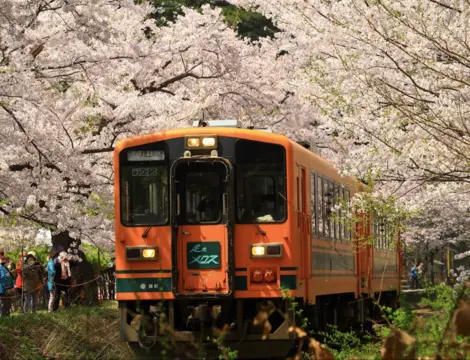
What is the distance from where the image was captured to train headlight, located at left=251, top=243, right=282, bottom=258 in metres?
11.7

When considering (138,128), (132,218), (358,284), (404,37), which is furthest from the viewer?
(138,128)

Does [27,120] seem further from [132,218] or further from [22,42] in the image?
[132,218]

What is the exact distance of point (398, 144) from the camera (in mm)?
12453

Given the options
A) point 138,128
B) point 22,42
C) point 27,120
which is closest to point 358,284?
point 138,128

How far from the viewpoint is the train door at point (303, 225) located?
12367 millimetres

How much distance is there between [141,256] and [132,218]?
0.43 metres

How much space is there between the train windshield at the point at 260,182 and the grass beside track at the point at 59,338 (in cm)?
222

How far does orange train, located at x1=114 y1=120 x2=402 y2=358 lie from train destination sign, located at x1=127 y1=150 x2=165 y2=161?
0.01 metres

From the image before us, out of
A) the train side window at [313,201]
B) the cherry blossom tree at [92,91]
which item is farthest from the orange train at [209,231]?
the cherry blossom tree at [92,91]

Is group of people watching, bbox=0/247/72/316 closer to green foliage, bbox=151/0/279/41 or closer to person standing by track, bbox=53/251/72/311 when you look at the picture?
person standing by track, bbox=53/251/72/311

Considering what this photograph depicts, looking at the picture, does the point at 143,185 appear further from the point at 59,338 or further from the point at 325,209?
the point at 325,209

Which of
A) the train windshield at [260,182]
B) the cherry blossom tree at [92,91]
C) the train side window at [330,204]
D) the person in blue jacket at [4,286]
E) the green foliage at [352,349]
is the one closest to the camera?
the green foliage at [352,349]

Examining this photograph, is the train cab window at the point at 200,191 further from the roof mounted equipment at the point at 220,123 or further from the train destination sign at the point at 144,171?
the roof mounted equipment at the point at 220,123

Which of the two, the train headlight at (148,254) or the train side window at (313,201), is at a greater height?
the train side window at (313,201)
